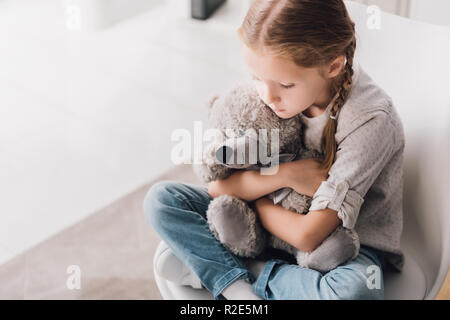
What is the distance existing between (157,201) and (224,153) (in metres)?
0.19

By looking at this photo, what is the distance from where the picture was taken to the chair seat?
0.98 m

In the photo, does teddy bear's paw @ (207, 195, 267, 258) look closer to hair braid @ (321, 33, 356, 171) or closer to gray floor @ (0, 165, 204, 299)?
hair braid @ (321, 33, 356, 171)

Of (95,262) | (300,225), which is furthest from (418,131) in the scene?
(95,262)

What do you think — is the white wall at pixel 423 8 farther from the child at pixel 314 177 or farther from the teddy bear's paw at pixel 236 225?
the teddy bear's paw at pixel 236 225

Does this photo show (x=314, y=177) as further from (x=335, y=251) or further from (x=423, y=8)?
(x=423, y=8)

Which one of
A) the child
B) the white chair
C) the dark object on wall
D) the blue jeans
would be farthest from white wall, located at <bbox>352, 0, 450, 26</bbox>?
the blue jeans

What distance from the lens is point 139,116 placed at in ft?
6.46

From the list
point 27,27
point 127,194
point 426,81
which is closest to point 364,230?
point 426,81

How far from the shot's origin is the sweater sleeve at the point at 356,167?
930 millimetres

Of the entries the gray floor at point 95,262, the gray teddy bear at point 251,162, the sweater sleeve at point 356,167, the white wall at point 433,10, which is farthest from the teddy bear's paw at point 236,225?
the white wall at point 433,10

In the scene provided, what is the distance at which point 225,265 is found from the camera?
101cm
